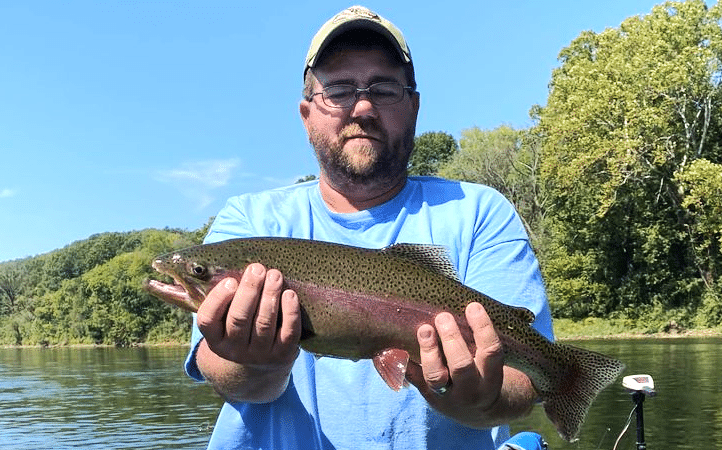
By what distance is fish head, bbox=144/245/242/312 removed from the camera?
3457mm

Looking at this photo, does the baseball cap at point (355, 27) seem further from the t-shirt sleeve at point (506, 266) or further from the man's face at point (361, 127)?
the t-shirt sleeve at point (506, 266)

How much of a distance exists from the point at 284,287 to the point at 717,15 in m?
41.5

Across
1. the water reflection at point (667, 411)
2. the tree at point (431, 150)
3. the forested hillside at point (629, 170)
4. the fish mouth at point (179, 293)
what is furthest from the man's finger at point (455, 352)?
the tree at point (431, 150)

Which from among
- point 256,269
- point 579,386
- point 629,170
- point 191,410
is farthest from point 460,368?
point 629,170

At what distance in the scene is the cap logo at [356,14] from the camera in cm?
398

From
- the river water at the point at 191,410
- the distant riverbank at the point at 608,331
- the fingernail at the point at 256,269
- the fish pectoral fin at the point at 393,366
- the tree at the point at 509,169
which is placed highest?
the tree at the point at 509,169

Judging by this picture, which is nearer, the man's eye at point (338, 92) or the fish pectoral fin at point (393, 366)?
the fish pectoral fin at point (393, 366)

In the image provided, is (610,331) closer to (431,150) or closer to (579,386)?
(431,150)

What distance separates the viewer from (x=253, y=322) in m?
3.20

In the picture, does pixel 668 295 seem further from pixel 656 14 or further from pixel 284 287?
pixel 284 287

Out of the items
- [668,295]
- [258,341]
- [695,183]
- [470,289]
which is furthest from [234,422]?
[668,295]

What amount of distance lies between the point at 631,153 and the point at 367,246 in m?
39.6

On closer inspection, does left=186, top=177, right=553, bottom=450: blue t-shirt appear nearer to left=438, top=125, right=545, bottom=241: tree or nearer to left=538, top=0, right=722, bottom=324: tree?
left=538, top=0, right=722, bottom=324: tree

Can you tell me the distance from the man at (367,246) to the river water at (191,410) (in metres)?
12.7
